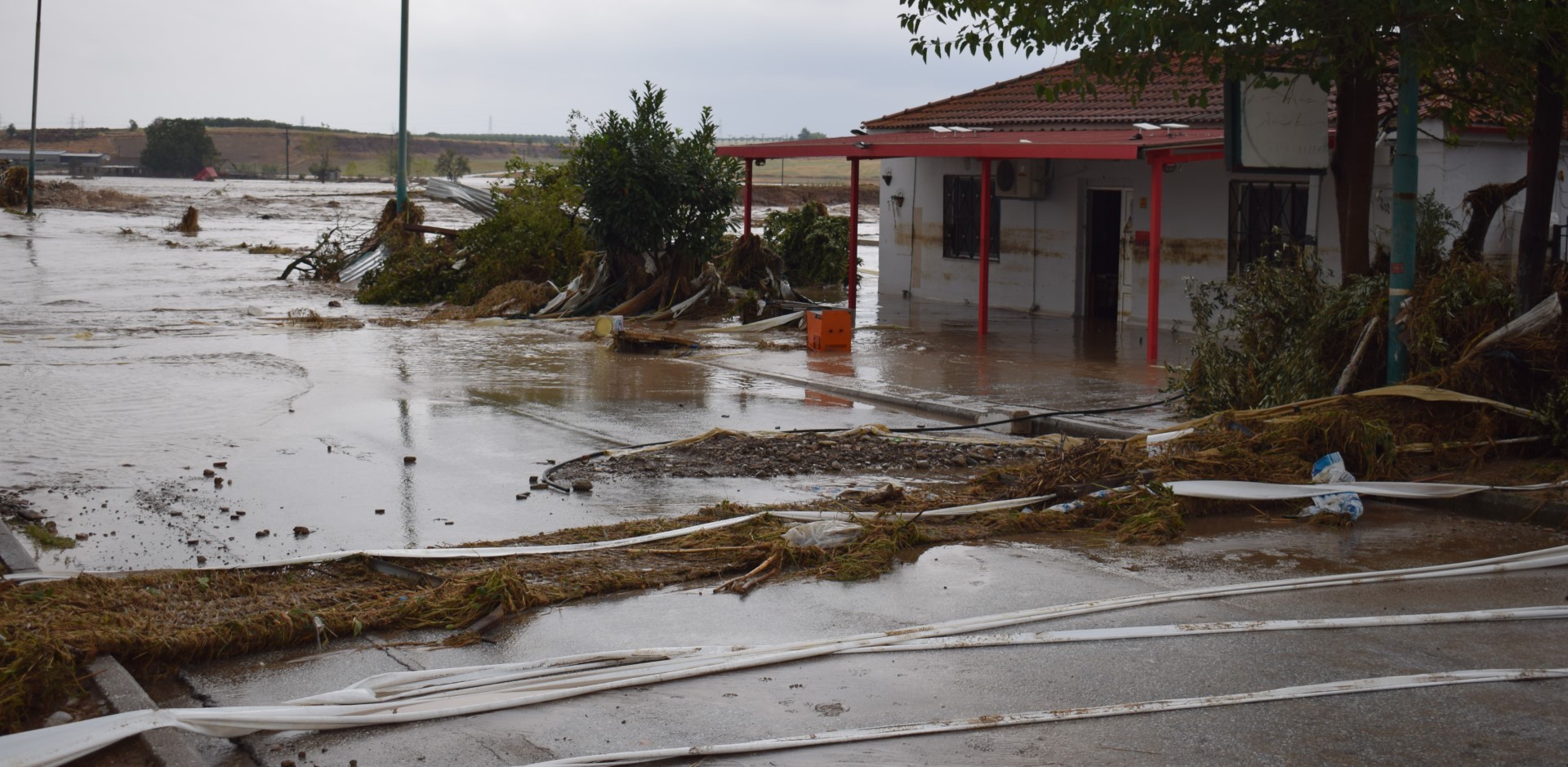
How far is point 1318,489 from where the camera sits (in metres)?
8.35

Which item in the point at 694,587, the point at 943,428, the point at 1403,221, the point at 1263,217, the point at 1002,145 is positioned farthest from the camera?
the point at 1263,217

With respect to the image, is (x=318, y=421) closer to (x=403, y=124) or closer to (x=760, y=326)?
(x=760, y=326)

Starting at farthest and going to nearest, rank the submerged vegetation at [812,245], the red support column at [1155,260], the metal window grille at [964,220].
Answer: the submerged vegetation at [812,245], the metal window grille at [964,220], the red support column at [1155,260]

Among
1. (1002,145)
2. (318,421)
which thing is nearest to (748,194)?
(1002,145)

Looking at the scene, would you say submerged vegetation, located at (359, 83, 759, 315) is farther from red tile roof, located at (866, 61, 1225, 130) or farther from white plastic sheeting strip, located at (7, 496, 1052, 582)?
white plastic sheeting strip, located at (7, 496, 1052, 582)

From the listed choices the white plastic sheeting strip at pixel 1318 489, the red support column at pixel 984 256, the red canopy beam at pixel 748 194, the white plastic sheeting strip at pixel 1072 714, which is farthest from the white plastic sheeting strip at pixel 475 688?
the red canopy beam at pixel 748 194

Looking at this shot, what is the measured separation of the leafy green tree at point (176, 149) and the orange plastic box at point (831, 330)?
11249 cm

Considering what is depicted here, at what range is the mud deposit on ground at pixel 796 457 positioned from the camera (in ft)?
32.7

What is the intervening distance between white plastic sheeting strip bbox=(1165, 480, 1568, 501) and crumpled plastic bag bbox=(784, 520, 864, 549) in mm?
2136

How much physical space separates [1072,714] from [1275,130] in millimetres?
7078

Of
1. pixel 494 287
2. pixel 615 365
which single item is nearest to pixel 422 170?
pixel 494 287

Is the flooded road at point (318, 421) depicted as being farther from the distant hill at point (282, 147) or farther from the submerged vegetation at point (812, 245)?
the distant hill at point (282, 147)

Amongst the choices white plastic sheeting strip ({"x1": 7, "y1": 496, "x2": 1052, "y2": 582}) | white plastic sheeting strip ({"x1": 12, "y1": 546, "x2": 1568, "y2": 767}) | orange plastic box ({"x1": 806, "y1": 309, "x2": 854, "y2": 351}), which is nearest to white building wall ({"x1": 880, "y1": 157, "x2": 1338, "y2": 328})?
orange plastic box ({"x1": 806, "y1": 309, "x2": 854, "y2": 351})

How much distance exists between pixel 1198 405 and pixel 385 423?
279 inches
